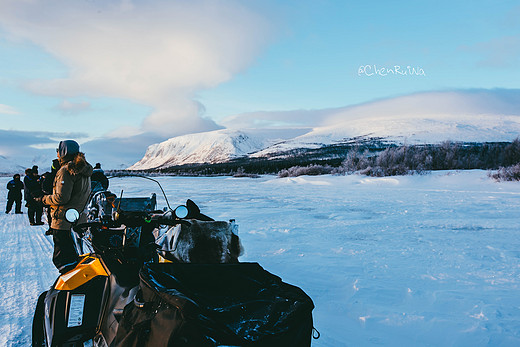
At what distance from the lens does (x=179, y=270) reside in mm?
1791

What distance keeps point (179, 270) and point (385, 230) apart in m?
6.69

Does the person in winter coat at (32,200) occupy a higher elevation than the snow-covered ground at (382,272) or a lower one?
higher

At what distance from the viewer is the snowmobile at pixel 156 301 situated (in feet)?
4.63

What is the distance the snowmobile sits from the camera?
55.6 inches

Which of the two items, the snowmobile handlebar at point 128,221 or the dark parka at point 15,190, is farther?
the dark parka at point 15,190

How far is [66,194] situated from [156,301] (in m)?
2.52

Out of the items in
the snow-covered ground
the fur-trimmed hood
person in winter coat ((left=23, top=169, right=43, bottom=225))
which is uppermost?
the fur-trimmed hood

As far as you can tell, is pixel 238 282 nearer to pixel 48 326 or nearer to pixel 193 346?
pixel 193 346

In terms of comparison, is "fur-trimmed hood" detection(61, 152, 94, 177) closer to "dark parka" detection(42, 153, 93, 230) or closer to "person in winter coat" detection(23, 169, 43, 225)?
"dark parka" detection(42, 153, 93, 230)

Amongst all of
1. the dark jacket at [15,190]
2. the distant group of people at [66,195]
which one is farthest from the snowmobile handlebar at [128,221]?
the dark jacket at [15,190]

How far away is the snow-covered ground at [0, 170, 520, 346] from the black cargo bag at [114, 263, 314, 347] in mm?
1501

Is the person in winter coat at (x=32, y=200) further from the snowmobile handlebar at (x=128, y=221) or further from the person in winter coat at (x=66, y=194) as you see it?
the snowmobile handlebar at (x=128, y=221)

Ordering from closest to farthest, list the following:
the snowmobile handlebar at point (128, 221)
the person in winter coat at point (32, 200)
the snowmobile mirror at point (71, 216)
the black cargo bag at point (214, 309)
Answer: the black cargo bag at point (214, 309) → the snowmobile handlebar at point (128, 221) → the snowmobile mirror at point (71, 216) → the person in winter coat at point (32, 200)

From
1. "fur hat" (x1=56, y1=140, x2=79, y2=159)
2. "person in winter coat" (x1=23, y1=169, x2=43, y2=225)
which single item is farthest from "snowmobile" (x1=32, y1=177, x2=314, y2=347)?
"person in winter coat" (x1=23, y1=169, x2=43, y2=225)
